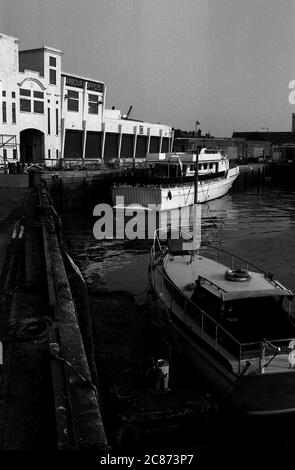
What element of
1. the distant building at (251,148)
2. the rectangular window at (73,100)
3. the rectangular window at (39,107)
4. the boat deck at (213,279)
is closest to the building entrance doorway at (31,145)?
the rectangular window at (39,107)

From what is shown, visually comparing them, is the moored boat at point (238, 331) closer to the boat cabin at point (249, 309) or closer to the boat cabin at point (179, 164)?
the boat cabin at point (249, 309)

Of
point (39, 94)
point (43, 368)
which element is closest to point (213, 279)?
point (43, 368)

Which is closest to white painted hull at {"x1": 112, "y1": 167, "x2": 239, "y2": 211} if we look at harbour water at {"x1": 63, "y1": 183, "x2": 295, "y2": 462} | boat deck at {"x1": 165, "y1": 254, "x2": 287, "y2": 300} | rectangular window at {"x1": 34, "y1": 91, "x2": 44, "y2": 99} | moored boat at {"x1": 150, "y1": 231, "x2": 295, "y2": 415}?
harbour water at {"x1": 63, "y1": 183, "x2": 295, "y2": 462}

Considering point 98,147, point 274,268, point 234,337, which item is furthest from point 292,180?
point 234,337

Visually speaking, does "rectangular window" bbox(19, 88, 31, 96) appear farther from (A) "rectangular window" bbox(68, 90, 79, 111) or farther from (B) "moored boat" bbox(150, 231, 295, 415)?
(B) "moored boat" bbox(150, 231, 295, 415)

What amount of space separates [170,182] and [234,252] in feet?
60.4

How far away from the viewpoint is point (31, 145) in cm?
5816

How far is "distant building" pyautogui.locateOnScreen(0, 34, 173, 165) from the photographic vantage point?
51.5 meters

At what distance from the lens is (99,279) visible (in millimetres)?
21234

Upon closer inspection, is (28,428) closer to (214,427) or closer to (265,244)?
A: (214,427)

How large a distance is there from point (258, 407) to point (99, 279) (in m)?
12.4

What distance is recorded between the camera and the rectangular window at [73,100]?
60281 mm

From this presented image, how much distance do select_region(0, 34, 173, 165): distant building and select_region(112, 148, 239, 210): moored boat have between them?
38.9 ft

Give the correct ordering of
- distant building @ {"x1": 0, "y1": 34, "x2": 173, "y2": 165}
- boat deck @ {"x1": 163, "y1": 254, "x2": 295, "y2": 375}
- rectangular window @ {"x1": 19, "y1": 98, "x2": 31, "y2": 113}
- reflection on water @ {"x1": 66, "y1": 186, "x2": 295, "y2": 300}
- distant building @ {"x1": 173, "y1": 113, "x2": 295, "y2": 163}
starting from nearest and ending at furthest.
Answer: boat deck @ {"x1": 163, "y1": 254, "x2": 295, "y2": 375}, reflection on water @ {"x1": 66, "y1": 186, "x2": 295, "y2": 300}, distant building @ {"x1": 0, "y1": 34, "x2": 173, "y2": 165}, rectangular window @ {"x1": 19, "y1": 98, "x2": 31, "y2": 113}, distant building @ {"x1": 173, "y1": 113, "x2": 295, "y2": 163}
